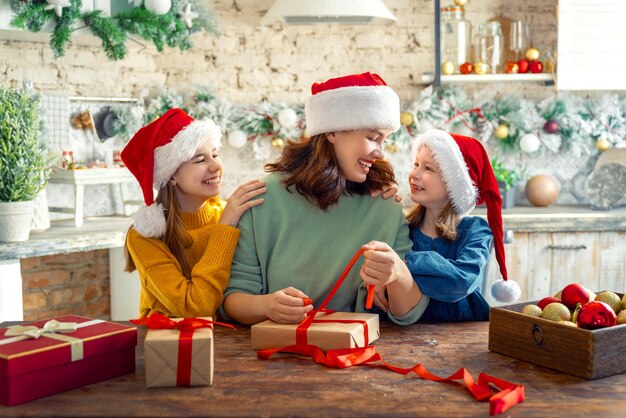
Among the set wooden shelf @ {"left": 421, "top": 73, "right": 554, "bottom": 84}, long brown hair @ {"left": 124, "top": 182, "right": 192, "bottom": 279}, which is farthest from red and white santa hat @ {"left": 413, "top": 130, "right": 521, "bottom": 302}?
wooden shelf @ {"left": 421, "top": 73, "right": 554, "bottom": 84}

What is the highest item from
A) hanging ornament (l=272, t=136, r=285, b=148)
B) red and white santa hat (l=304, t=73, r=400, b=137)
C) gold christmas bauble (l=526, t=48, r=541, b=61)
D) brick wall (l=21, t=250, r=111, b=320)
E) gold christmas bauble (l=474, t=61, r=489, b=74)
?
gold christmas bauble (l=526, t=48, r=541, b=61)

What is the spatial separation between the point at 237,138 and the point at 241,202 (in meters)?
2.22

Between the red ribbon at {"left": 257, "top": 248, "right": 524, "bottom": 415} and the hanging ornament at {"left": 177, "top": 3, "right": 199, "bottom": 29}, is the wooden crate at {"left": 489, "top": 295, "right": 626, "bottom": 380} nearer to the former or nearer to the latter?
the red ribbon at {"left": 257, "top": 248, "right": 524, "bottom": 415}

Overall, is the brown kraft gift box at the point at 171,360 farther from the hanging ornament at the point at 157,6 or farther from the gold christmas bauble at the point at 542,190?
the gold christmas bauble at the point at 542,190

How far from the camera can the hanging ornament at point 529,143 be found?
4.36 m

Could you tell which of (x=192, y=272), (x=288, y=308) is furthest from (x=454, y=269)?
(x=192, y=272)

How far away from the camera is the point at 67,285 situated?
4.09 metres

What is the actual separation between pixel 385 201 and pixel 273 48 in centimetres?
243

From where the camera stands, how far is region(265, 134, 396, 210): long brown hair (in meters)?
2.20

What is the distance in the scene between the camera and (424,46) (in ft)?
14.6

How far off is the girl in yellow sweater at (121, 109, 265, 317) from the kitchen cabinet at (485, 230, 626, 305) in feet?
6.72

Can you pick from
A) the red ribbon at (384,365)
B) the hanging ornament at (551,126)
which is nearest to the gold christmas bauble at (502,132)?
the hanging ornament at (551,126)

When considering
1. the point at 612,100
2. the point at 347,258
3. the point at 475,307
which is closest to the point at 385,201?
the point at 347,258

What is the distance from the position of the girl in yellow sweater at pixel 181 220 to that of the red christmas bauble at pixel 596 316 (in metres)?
0.94
